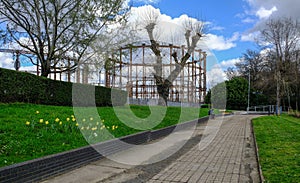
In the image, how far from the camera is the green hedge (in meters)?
8.05

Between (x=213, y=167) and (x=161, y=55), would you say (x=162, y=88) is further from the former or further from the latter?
(x=213, y=167)

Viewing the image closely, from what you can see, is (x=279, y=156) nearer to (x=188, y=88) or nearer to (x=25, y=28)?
(x=25, y=28)

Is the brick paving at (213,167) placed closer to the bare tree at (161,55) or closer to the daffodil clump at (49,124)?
the daffodil clump at (49,124)

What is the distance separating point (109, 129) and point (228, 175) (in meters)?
3.82

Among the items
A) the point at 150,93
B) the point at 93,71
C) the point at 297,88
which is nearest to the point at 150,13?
the point at 93,71

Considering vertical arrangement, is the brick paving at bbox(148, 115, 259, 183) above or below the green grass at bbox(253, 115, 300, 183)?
below

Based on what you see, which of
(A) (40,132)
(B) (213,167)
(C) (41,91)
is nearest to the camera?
(B) (213,167)

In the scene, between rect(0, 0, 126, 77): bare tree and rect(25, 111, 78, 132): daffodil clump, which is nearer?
rect(25, 111, 78, 132): daffodil clump

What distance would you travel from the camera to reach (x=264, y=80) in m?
38.2

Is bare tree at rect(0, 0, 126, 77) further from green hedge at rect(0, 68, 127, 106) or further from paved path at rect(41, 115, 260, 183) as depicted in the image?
paved path at rect(41, 115, 260, 183)

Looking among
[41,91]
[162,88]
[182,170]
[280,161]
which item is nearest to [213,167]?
[182,170]

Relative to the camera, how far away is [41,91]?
9414 millimetres

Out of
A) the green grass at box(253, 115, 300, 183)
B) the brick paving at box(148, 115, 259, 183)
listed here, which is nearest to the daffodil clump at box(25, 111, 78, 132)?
the brick paving at box(148, 115, 259, 183)

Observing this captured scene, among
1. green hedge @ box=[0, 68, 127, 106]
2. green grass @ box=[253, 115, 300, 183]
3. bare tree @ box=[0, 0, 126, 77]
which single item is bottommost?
green grass @ box=[253, 115, 300, 183]
